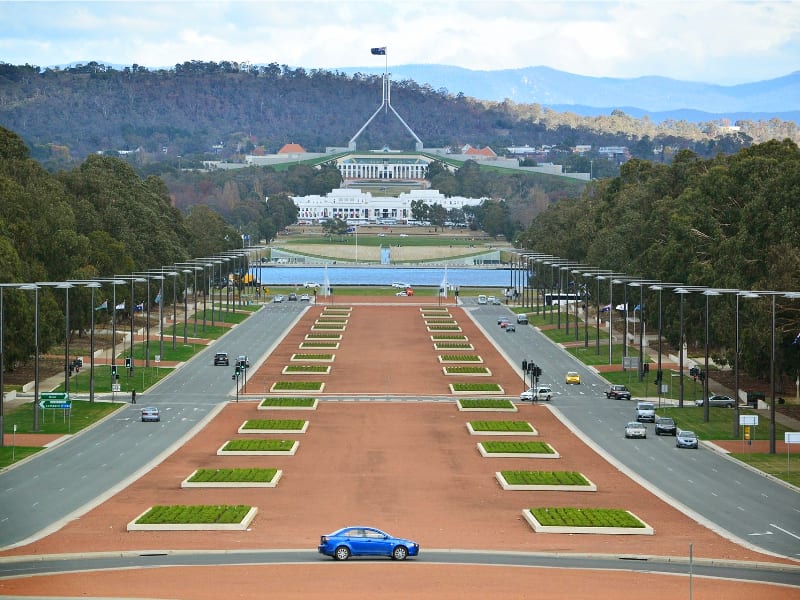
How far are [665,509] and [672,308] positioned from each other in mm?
55019

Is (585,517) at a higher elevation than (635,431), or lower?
higher

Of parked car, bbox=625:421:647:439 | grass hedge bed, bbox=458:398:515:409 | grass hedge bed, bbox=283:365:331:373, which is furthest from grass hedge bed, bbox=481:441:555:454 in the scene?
grass hedge bed, bbox=283:365:331:373

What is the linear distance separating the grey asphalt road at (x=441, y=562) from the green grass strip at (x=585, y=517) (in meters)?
5.23

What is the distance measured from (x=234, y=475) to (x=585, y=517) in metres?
17.8

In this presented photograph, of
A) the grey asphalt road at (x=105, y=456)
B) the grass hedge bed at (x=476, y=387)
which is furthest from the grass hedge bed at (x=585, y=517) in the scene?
the grass hedge bed at (x=476, y=387)

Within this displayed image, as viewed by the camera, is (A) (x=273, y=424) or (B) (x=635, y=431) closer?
(B) (x=635, y=431)

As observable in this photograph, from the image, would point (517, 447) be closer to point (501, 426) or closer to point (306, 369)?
point (501, 426)

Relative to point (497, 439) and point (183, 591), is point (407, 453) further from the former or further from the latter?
point (183, 591)

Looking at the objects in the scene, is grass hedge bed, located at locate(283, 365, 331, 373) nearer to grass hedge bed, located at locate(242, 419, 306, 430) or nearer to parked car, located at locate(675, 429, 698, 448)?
grass hedge bed, located at locate(242, 419, 306, 430)

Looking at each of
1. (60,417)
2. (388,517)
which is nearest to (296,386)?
(60,417)

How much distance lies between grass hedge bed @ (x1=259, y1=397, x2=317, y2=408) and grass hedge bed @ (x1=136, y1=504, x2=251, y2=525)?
3554 centimetres

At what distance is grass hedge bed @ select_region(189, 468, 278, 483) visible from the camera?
71812 millimetres

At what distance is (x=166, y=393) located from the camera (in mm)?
107562

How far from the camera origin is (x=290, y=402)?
3999 inches
